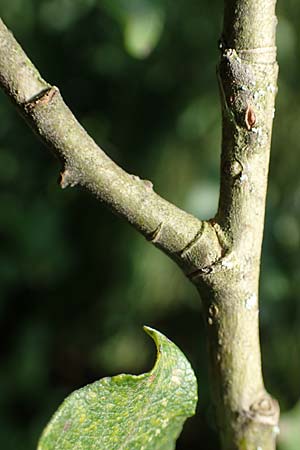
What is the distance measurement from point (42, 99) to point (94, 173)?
58mm

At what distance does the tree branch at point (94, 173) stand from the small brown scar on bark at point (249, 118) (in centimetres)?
7

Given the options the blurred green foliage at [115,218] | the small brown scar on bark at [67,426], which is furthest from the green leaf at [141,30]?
the small brown scar on bark at [67,426]

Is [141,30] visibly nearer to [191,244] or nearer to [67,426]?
[191,244]

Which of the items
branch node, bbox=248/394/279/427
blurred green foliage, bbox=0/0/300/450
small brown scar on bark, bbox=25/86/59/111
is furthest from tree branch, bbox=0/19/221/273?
blurred green foliage, bbox=0/0/300/450

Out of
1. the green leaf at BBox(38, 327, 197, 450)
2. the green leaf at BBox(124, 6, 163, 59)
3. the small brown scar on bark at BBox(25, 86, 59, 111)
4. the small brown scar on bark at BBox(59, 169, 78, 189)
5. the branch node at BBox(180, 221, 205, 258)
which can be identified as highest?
the green leaf at BBox(124, 6, 163, 59)

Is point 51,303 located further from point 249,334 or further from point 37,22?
point 249,334

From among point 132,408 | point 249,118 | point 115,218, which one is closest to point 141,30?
point 249,118

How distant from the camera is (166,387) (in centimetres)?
52

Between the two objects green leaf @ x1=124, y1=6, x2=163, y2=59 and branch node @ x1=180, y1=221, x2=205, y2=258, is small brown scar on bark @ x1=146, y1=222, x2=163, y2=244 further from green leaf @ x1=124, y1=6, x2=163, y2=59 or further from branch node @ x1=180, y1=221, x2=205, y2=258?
green leaf @ x1=124, y1=6, x2=163, y2=59

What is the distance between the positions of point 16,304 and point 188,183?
19.8 inches

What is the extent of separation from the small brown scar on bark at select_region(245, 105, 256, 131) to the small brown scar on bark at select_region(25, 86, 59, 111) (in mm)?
126

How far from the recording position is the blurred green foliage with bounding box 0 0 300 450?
4.58 ft

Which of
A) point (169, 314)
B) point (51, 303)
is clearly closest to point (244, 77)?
point (169, 314)

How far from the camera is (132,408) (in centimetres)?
52
